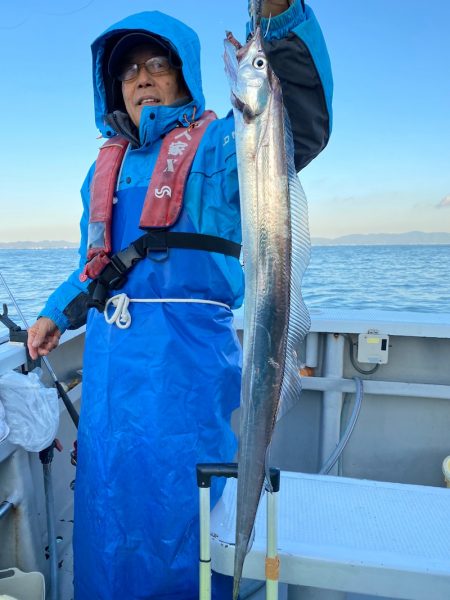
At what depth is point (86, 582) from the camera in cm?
204

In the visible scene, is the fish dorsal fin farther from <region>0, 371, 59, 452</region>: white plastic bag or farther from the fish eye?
<region>0, 371, 59, 452</region>: white plastic bag

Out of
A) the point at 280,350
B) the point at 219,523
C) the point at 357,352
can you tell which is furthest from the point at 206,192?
the point at 357,352

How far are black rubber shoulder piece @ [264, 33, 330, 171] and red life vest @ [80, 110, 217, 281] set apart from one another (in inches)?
19.1

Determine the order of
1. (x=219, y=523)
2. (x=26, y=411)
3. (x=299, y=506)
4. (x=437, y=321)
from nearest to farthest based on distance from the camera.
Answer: (x=219, y=523)
(x=299, y=506)
(x=26, y=411)
(x=437, y=321)

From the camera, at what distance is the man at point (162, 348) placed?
189 centimetres

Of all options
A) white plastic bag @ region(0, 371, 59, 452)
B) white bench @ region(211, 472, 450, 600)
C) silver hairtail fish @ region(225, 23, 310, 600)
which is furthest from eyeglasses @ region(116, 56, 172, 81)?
white bench @ region(211, 472, 450, 600)

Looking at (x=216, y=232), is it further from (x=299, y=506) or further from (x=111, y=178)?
(x=299, y=506)

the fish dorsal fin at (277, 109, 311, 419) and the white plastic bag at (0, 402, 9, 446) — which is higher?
the fish dorsal fin at (277, 109, 311, 419)

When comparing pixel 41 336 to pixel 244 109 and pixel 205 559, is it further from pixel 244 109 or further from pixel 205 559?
pixel 244 109

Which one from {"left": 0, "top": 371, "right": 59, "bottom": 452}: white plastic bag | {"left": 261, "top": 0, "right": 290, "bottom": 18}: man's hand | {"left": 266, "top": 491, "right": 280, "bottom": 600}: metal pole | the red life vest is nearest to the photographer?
{"left": 261, "top": 0, "right": 290, "bottom": 18}: man's hand

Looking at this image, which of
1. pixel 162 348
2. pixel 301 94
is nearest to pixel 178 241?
pixel 162 348

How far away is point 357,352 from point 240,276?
5.36ft

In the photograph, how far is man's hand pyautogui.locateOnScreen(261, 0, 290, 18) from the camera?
143cm

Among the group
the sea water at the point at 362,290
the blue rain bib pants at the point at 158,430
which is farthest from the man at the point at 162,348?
the sea water at the point at 362,290
